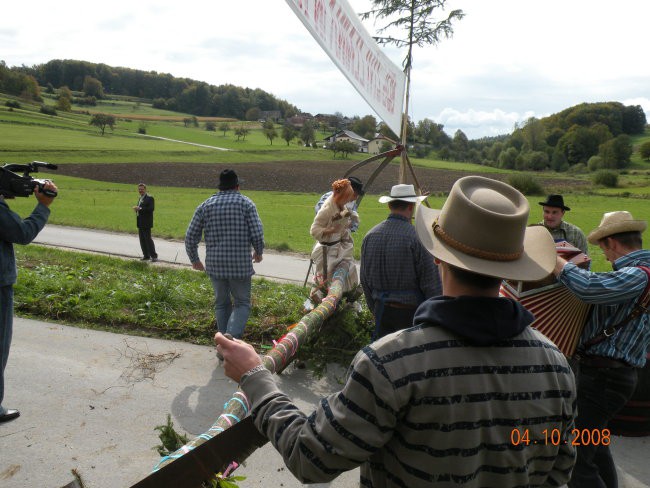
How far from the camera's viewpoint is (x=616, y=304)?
2.85m

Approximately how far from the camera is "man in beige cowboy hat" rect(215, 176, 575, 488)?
1378mm

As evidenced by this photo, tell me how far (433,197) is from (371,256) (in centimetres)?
3078

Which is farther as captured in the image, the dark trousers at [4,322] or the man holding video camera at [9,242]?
the dark trousers at [4,322]

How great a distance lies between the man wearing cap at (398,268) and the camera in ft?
13.4

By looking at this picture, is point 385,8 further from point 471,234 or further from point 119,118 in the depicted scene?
point 119,118

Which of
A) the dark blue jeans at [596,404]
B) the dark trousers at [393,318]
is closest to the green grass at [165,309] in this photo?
the dark trousers at [393,318]

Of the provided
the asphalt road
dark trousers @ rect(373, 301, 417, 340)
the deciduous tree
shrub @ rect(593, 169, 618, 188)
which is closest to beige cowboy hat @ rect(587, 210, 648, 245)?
dark trousers @ rect(373, 301, 417, 340)

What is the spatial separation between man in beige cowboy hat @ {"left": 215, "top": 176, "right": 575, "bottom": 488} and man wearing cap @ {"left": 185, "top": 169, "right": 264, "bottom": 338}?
12.8 ft

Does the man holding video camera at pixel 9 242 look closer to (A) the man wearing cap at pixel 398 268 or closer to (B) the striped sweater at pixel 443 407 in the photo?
(A) the man wearing cap at pixel 398 268

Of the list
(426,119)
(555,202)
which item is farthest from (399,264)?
(426,119)

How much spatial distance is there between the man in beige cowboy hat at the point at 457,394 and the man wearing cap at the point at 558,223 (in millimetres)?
4708

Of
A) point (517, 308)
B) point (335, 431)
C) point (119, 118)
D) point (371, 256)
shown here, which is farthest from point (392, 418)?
point (119, 118)

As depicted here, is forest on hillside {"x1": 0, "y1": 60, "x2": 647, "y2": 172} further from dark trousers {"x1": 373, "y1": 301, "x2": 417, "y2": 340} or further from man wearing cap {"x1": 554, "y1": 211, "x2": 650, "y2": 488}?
man wearing cap {"x1": 554, "y1": 211, "x2": 650, "y2": 488}

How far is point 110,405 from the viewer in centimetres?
448
